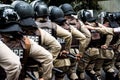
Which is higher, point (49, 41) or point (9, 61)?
point (9, 61)

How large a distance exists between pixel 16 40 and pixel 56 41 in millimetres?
1568

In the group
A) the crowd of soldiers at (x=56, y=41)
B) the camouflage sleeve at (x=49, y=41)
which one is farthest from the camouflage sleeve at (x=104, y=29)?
the camouflage sleeve at (x=49, y=41)

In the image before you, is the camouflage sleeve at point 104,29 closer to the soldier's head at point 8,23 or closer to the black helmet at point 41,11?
the black helmet at point 41,11

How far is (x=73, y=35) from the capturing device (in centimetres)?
930

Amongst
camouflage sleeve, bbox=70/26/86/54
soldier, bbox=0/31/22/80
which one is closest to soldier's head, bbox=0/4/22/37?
soldier, bbox=0/31/22/80

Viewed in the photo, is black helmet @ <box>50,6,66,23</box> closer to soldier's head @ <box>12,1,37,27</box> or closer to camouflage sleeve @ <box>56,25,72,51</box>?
camouflage sleeve @ <box>56,25,72,51</box>

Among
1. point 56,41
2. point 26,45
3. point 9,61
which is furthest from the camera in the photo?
point 56,41

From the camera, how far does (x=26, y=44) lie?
222 inches

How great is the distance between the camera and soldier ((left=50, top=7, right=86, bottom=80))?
852cm

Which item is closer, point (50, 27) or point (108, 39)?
point (50, 27)

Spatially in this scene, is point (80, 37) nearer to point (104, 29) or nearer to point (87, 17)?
point (87, 17)

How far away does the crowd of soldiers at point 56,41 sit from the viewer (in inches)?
215

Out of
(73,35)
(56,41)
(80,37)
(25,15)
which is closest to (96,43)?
(80,37)

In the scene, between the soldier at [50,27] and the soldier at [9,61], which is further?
the soldier at [50,27]
